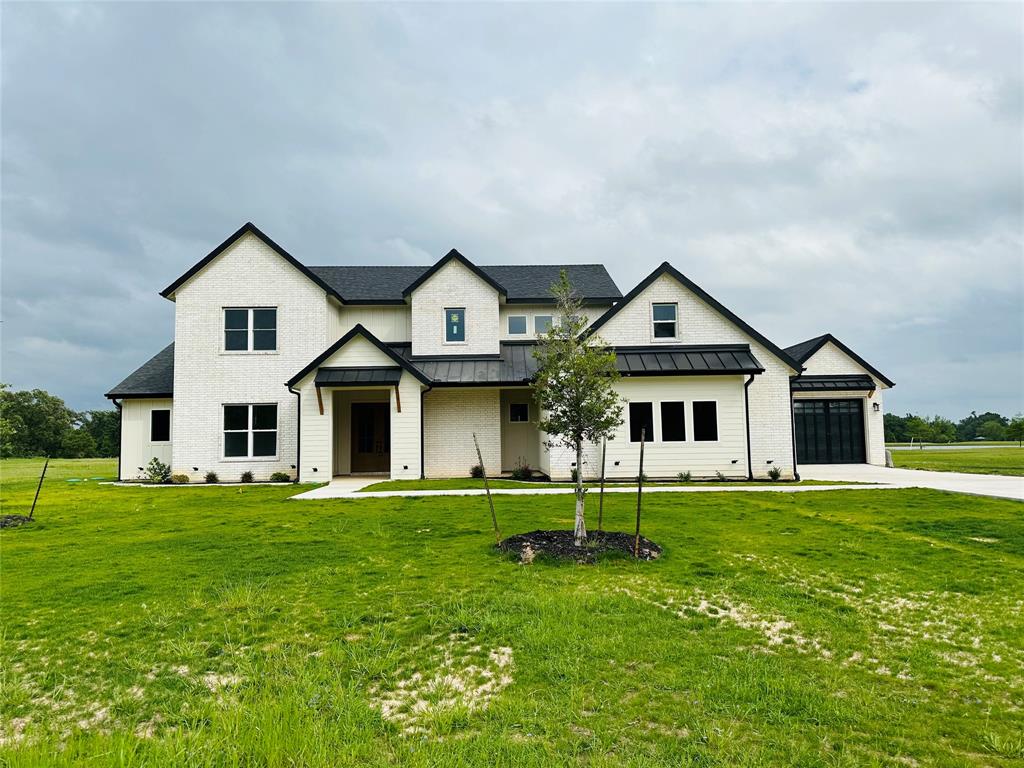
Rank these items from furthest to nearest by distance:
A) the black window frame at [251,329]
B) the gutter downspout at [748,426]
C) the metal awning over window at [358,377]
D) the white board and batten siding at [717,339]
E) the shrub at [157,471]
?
the black window frame at [251,329]
the shrub at [157,471]
the white board and batten siding at [717,339]
the gutter downspout at [748,426]
the metal awning over window at [358,377]

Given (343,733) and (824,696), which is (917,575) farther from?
(343,733)

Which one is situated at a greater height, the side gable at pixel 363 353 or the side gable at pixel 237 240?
the side gable at pixel 237 240

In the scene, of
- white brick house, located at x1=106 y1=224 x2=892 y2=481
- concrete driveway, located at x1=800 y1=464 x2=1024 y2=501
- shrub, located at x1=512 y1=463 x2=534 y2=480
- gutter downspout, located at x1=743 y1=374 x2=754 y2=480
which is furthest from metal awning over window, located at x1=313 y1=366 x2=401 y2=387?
concrete driveway, located at x1=800 y1=464 x2=1024 y2=501

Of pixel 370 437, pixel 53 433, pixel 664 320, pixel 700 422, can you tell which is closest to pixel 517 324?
pixel 664 320

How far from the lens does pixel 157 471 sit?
21.1 metres

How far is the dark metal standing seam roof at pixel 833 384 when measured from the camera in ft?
80.3

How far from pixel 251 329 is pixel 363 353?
17.0 feet

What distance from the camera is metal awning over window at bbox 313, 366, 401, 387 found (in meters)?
18.6

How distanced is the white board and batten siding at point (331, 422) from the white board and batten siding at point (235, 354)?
176 cm

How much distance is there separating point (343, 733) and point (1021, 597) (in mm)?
7515

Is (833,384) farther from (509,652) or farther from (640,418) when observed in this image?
(509,652)

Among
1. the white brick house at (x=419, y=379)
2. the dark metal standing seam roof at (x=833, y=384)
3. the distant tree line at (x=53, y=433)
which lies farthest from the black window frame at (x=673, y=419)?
the distant tree line at (x=53, y=433)

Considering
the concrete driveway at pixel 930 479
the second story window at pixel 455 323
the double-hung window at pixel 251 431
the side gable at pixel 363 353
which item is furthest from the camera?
the second story window at pixel 455 323

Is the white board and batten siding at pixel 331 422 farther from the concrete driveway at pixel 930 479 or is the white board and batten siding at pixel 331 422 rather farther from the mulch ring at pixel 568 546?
the concrete driveway at pixel 930 479
